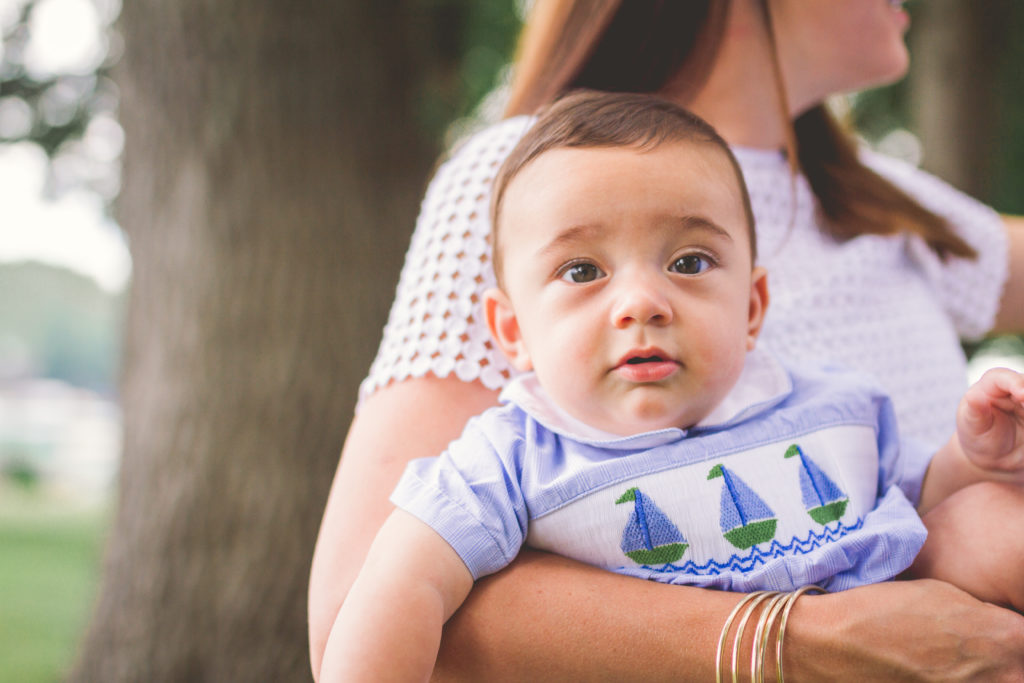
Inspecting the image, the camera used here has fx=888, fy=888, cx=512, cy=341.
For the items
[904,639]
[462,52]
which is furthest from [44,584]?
[904,639]

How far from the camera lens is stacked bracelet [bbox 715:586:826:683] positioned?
111 cm

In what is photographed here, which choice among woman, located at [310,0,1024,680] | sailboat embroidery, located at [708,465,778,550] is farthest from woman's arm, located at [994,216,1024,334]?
sailboat embroidery, located at [708,465,778,550]

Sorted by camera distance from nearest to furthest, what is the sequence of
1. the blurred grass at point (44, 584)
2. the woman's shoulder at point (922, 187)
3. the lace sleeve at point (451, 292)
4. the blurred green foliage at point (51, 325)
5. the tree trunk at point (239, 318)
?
the lace sleeve at point (451, 292), the woman's shoulder at point (922, 187), the tree trunk at point (239, 318), the blurred grass at point (44, 584), the blurred green foliage at point (51, 325)

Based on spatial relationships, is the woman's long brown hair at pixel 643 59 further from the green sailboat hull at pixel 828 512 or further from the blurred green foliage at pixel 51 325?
the blurred green foliage at pixel 51 325

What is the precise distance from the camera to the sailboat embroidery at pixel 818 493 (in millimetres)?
1202

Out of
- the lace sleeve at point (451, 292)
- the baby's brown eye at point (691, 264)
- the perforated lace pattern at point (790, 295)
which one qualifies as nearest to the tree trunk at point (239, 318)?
the perforated lace pattern at point (790, 295)

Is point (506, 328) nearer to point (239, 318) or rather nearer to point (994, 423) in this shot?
point (994, 423)

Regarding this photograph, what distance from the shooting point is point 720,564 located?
1186 millimetres

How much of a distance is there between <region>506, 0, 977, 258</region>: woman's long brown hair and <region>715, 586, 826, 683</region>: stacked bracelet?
919 millimetres

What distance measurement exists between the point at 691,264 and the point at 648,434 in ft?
0.79

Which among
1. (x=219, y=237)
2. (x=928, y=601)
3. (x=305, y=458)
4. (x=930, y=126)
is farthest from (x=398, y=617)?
(x=930, y=126)

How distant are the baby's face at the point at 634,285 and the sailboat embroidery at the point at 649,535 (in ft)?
0.32

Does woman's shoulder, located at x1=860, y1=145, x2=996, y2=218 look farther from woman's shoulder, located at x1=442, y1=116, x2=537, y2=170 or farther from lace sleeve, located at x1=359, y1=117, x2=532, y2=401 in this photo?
lace sleeve, located at x1=359, y1=117, x2=532, y2=401

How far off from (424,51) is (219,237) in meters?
1.32
